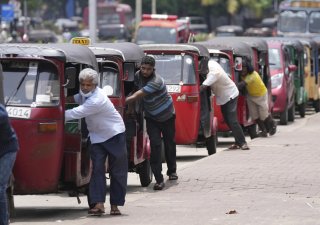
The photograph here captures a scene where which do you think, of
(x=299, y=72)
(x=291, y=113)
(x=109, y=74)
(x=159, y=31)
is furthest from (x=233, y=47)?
(x=159, y=31)

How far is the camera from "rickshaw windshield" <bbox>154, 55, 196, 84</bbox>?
18844mm

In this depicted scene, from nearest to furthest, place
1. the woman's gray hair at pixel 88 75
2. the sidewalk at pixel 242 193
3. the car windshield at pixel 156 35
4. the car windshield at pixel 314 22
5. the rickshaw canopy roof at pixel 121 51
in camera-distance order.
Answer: the sidewalk at pixel 242 193 → the woman's gray hair at pixel 88 75 → the rickshaw canopy roof at pixel 121 51 → the car windshield at pixel 314 22 → the car windshield at pixel 156 35

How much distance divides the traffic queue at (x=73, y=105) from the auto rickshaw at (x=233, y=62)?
19 mm

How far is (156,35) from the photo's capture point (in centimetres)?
5075

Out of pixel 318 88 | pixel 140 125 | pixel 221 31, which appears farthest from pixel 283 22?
pixel 140 125

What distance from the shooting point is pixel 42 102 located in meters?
11.8

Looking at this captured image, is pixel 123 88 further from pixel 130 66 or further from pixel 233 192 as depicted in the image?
pixel 233 192

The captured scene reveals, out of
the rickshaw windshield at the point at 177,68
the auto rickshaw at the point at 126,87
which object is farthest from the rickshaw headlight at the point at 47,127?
the rickshaw windshield at the point at 177,68

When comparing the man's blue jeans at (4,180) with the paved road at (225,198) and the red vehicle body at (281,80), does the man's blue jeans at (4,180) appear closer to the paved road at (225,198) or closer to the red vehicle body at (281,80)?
the paved road at (225,198)

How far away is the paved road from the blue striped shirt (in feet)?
3.06

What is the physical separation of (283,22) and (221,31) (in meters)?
28.0

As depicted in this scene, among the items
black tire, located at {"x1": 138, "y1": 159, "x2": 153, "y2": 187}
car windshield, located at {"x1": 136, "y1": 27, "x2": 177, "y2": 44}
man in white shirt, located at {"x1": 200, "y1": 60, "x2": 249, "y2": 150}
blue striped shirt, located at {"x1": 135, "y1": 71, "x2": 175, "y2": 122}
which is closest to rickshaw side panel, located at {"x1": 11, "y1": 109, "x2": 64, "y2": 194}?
blue striped shirt, located at {"x1": 135, "y1": 71, "x2": 175, "y2": 122}

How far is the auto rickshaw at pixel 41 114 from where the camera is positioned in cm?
1165

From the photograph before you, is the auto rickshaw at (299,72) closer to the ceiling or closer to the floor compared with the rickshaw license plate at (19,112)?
closer to the floor
